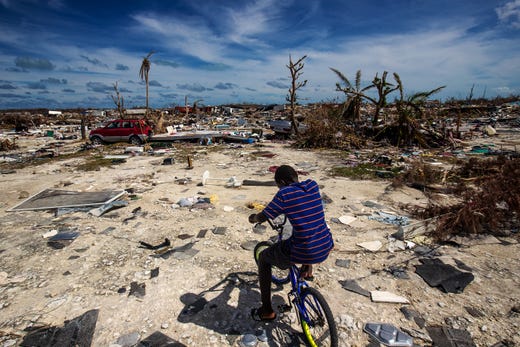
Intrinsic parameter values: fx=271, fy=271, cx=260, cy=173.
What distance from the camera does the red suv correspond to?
1389 cm

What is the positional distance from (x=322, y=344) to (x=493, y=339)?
1491 millimetres

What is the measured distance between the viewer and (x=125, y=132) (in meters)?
14.0

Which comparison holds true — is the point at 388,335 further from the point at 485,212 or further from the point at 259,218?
the point at 485,212

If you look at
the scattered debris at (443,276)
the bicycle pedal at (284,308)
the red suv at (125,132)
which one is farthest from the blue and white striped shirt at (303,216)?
the red suv at (125,132)

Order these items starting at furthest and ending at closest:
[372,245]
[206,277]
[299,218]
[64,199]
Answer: [64,199] → [372,245] → [206,277] → [299,218]

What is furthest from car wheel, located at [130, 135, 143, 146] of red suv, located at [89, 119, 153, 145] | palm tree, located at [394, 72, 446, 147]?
palm tree, located at [394, 72, 446, 147]

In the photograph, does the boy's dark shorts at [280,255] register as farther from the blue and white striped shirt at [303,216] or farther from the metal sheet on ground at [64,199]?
the metal sheet on ground at [64,199]

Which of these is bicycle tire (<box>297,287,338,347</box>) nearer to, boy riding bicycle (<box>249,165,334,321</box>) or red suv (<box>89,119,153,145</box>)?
boy riding bicycle (<box>249,165,334,321</box>)

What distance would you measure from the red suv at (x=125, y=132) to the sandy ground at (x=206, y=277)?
8.59m

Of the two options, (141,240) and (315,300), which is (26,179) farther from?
(315,300)

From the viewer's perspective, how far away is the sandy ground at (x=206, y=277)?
254 centimetres

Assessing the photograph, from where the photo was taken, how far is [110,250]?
3.90m

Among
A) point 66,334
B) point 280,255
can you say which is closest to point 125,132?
point 66,334

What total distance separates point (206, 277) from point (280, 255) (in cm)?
150
